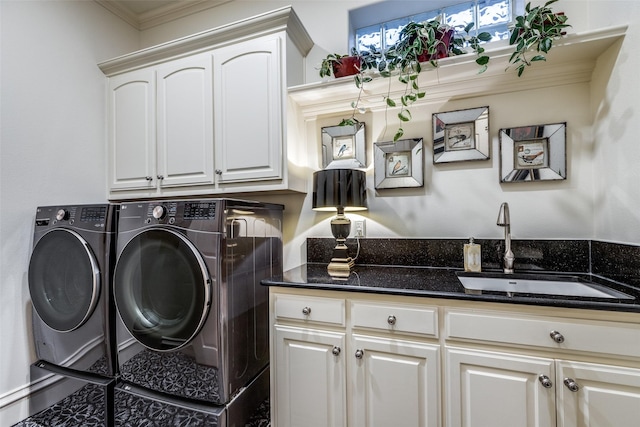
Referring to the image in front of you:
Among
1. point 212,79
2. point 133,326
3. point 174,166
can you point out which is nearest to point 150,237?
point 133,326

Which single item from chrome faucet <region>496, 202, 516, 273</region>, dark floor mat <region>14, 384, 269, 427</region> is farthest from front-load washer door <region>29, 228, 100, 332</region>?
chrome faucet <region>496, 202, 516, 273</region>

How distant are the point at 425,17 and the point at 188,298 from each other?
215 cm

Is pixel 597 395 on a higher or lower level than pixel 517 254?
lower

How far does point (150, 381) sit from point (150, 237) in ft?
2.37

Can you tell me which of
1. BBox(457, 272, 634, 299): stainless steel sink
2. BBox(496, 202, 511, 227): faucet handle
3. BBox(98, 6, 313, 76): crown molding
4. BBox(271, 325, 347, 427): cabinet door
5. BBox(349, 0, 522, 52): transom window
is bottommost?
BBox(271, 325, 347, 427): cabinet door

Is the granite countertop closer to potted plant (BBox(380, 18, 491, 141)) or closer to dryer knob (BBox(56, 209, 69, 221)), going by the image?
potted plant (BBox(380, 18, 491, 141))

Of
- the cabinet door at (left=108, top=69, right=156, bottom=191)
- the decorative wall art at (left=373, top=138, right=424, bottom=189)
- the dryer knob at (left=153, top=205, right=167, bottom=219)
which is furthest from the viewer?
the cabinet door at (left=108, top=69, right=156, bottom=191)

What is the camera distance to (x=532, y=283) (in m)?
1.38

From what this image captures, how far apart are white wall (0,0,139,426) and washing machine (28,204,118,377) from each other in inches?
4.8

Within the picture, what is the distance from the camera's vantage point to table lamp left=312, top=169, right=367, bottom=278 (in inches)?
61.4

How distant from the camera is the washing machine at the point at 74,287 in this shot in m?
1.53

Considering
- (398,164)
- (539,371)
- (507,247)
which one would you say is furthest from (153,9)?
(539,371)

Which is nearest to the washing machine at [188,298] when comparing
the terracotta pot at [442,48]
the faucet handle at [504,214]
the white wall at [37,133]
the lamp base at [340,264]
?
the lamp base at [340,264]

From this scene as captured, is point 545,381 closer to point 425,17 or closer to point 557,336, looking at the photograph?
point 557,336
